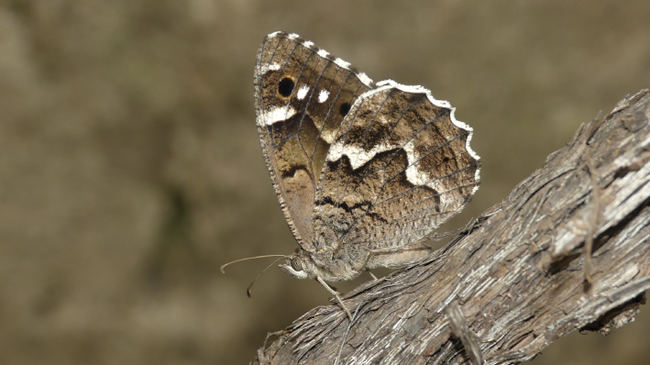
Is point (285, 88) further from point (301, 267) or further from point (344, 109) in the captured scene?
point (301, 267)

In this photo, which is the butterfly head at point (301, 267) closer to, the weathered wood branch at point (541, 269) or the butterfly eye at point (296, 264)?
the butterfly eye at point (296, 264)

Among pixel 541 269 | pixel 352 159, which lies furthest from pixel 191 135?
pixel 541 269

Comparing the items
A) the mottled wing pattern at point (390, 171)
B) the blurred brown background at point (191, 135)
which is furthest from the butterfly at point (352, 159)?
the blurred brown background at point (191, 135)

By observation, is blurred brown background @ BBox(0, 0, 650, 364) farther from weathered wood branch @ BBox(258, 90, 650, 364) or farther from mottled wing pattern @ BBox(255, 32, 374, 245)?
weathered wood branch @ BBox(258, 90, 650, 364)

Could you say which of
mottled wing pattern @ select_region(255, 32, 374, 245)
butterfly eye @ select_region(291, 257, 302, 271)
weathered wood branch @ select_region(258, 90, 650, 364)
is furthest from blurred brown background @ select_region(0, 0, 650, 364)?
weathered wood branch @ select_region(258, 90, 650, 364)

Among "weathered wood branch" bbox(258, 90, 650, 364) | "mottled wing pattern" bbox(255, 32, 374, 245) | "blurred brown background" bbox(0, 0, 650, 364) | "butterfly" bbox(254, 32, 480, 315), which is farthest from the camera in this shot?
"blurred brown background" bbox(0, 0, 650, 364)

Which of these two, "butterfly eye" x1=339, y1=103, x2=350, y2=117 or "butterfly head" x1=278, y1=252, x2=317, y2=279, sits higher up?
"butterfly eye" x1=339, y1=103, x2=350, y2=117
